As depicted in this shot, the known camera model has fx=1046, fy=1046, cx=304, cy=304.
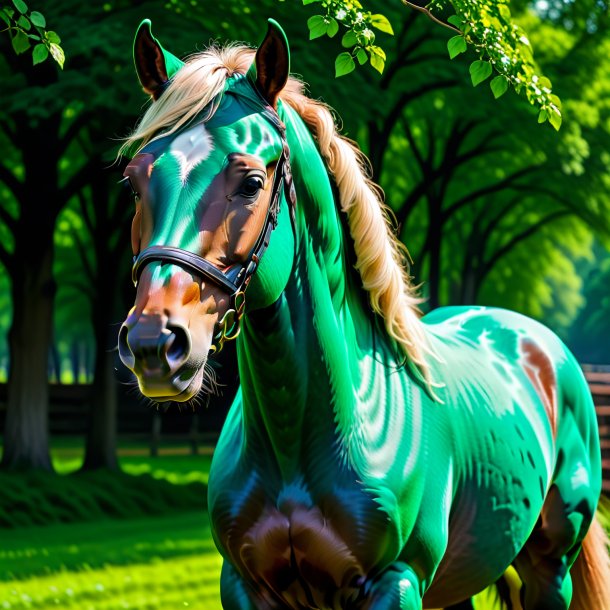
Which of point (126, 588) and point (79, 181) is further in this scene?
point (79, 181)

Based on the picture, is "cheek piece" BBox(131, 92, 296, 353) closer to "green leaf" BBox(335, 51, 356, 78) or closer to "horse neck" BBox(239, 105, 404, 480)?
"horse neck" BBox(239, 105, 404, 480)

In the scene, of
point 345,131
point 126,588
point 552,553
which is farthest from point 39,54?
point 345,131

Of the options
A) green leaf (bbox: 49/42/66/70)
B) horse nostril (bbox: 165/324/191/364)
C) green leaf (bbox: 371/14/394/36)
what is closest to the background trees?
green leaf (bbox: 371/14/394/36)

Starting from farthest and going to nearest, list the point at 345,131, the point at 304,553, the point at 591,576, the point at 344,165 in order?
the point at 345,131, the point at 591,576, the point at 344,165, the point at 304,553

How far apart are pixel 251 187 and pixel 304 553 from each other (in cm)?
126

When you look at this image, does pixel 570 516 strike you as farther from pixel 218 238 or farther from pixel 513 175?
pixel 513 175

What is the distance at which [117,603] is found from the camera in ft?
27.5

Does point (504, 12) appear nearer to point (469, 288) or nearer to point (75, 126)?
point (75, 126)

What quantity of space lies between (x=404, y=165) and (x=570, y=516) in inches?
796

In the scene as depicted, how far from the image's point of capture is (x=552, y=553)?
207 inches

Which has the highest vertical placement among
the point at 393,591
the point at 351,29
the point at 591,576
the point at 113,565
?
the point at 351,29

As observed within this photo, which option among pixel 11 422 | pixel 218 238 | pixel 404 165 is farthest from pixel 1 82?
pixel 404 165

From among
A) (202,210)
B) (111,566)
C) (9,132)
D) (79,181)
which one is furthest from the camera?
(9,132)

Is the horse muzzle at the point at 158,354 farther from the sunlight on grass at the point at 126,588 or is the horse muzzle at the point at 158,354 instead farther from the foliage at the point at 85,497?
the foliage at the point at 85,497
